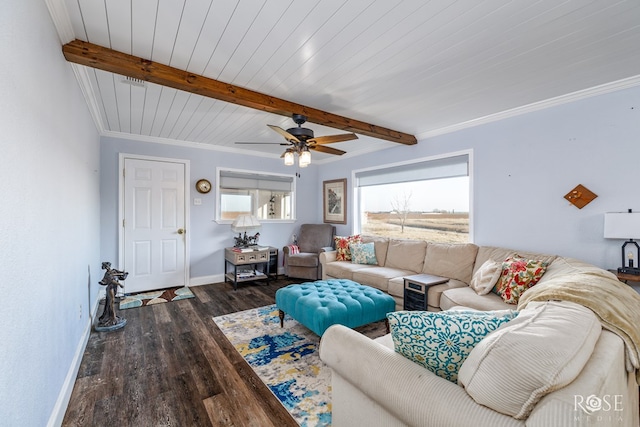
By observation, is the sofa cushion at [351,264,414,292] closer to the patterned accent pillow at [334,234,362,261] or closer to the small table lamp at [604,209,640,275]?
the patterned accent pillow at [334,234,362,261]

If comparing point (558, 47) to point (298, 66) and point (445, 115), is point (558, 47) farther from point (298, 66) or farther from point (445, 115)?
point (298, 66)

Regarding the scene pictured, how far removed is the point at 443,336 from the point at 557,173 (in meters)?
2.77

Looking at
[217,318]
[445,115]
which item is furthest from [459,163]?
[217,318]

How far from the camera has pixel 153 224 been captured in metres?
4.34

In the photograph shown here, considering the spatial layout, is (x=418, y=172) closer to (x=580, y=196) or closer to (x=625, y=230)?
(x=580, y=196)

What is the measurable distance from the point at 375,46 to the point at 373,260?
3030 millimetres

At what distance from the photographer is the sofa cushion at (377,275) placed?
3477 mm

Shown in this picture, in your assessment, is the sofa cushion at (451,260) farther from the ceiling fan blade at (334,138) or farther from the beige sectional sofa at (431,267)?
the ceiling fan blade at (334,138)

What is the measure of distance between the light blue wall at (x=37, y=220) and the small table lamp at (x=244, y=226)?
244cm

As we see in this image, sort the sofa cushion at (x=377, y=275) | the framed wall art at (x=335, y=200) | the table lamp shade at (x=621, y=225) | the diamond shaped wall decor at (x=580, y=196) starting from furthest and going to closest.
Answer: the framed wall art at (x=335, y=200) < the sofa cushion at (x=377, y=275) < the diamond shaped wall decor at (x=580, y=196) < the table lamp shade at (x=621, y=225)

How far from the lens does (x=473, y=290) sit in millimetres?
2916

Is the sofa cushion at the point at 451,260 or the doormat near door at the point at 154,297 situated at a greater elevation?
the sofa cushion at the point at 451,260

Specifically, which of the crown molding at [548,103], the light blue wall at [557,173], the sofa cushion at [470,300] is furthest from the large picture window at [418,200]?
the sofa cushion at [470,300]

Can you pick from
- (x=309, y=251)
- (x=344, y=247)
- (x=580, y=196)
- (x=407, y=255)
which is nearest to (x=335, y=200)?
(x=309, y=251)
